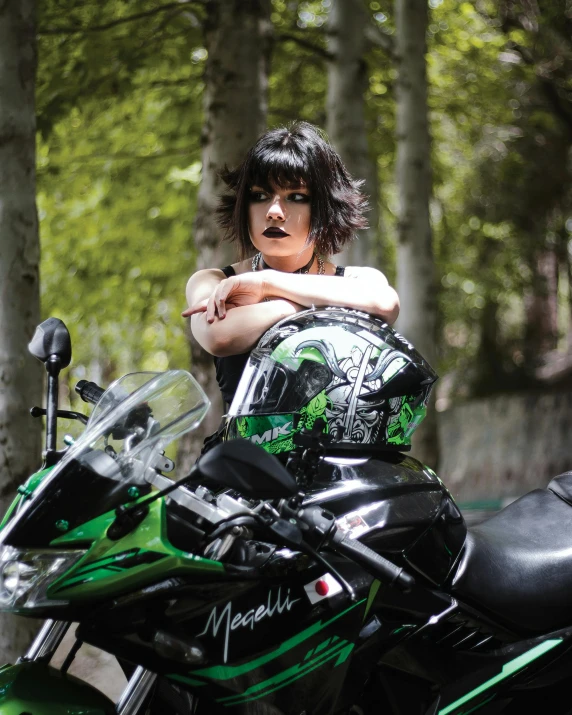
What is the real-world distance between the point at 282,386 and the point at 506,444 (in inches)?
465

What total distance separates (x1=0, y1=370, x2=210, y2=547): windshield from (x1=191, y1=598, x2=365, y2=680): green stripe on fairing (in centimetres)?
42

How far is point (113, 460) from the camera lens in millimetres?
1995

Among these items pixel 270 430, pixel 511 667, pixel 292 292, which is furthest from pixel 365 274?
pixel 511 667

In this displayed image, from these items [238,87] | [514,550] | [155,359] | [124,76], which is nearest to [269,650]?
[514,550]

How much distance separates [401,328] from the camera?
8320 millimetres

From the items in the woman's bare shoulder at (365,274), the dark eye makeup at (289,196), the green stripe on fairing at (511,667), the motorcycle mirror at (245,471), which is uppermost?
the dark eye makeup at (289,196)

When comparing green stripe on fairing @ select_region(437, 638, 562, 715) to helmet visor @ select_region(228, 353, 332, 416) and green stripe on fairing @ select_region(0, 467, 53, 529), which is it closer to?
helmet visor @ select_region(228, 353, 332, 416)

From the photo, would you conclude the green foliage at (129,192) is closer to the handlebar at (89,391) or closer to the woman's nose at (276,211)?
the woman's nose at (276,211)

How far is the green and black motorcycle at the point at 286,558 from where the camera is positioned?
193 cm

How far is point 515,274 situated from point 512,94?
3.21m

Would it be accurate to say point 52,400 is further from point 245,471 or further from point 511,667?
point 511,667

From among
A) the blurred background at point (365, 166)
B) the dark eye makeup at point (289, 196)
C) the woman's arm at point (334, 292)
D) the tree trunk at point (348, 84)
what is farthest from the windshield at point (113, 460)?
the tree trunk at point (348, 84)

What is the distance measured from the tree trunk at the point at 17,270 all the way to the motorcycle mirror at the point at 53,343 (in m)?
1.45

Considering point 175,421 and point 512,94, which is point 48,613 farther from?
point 512,94
